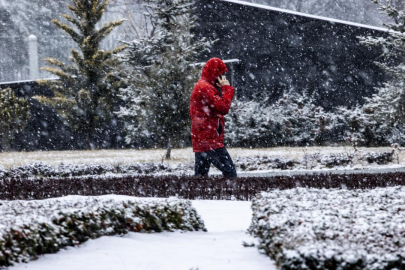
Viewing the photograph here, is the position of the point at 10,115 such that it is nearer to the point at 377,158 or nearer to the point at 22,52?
the point at 377,158

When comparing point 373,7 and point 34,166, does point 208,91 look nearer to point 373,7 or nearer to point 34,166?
point 34,166

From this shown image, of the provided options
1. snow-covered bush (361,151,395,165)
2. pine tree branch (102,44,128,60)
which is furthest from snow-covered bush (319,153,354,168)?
pine tree branch (102,44,128,60)

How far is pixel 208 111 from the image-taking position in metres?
7.96

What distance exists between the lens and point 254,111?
22.1m

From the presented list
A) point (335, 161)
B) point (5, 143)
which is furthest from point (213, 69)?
point (5, 143)

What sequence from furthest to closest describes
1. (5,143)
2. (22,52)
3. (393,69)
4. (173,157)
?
1. (22,52)
2. (5,143)
3. (173,157)
4. (393,69)

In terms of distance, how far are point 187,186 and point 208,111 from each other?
127 centimetres

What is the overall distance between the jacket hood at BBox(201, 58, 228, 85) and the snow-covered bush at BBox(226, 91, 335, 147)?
44.4 ft

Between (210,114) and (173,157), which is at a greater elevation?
(210,114)

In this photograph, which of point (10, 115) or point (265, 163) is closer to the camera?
point (265, 163)

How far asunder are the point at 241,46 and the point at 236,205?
16.7 meters

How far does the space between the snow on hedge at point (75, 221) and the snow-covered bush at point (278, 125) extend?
16.2m

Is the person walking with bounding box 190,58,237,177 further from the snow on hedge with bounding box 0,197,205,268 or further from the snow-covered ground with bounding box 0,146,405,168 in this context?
the snow-covered ground with bounding box 0,146,405,168

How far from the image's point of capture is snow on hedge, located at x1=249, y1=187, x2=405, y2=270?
307cm
